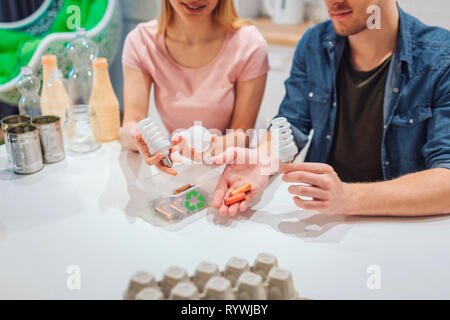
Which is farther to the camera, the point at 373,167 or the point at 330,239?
the point at 373,167

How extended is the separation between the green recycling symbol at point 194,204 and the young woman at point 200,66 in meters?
0.49

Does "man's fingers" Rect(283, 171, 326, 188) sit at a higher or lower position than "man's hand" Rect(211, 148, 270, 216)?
higher

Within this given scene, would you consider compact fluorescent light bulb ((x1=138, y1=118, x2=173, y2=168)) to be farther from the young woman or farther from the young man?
the young woman

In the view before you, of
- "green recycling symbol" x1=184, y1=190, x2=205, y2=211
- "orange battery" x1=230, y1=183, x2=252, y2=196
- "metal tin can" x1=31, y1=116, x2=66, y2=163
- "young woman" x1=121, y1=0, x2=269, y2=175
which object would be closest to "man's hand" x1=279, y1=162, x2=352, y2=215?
"orange battery" x1=230, y1=183, x2=252, y2=196

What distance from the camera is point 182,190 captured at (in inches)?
39.5

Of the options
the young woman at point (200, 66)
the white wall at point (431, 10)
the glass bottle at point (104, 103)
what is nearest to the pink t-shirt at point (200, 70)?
the young woman at point (200, 66)

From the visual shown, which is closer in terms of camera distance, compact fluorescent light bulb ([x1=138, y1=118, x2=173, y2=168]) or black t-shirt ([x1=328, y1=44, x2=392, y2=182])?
compact fluorescent light bulb ([x1=138, y1=118, x2=173, y2=168])

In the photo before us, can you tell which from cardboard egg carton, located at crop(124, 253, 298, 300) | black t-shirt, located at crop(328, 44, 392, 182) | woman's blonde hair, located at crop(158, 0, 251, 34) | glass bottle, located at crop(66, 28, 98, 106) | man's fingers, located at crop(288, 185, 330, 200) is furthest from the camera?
glass bottle, located at crop(66, 28, 98, 106)

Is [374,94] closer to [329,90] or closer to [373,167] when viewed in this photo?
[329,90]

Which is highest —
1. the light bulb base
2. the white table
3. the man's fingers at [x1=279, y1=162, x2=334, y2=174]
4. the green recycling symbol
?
the man's fingers at [x1=279, y1=162, x2=334, y2=174]

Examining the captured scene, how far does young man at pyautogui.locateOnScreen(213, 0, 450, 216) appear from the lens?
92 centimetres
